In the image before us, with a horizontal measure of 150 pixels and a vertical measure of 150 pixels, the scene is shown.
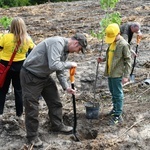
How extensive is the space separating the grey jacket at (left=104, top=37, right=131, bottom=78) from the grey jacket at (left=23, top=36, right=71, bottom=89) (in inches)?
38.1

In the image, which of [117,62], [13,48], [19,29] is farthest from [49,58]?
[117,62]

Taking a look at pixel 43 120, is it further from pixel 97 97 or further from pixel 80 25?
pixel 80 25

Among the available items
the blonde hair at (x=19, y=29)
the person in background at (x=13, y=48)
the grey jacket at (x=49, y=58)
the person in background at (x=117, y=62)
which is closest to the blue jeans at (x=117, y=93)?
the person in background at (x=117, y=62)

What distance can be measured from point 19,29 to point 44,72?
0.86m

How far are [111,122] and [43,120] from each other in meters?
1.11

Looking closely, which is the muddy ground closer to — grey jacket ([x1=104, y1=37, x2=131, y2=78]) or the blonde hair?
grey jacket ([x1=104, y1=37, x2=131, y2=78])

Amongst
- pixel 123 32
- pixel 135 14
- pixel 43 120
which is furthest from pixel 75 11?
pixel 43 120

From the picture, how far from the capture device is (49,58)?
15.9ft

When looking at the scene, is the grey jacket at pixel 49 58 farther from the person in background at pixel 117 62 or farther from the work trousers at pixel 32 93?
the person in background at pixel 117 62

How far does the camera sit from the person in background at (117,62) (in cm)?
565

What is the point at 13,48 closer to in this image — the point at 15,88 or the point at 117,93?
the point at 15,88

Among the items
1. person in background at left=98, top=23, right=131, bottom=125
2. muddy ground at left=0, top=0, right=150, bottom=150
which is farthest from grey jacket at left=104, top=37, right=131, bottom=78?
muddy ground at left=0, top=0, right=150, bottom=150

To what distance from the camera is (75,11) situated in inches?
675

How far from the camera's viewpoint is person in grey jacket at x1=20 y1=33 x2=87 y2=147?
4824 mm
